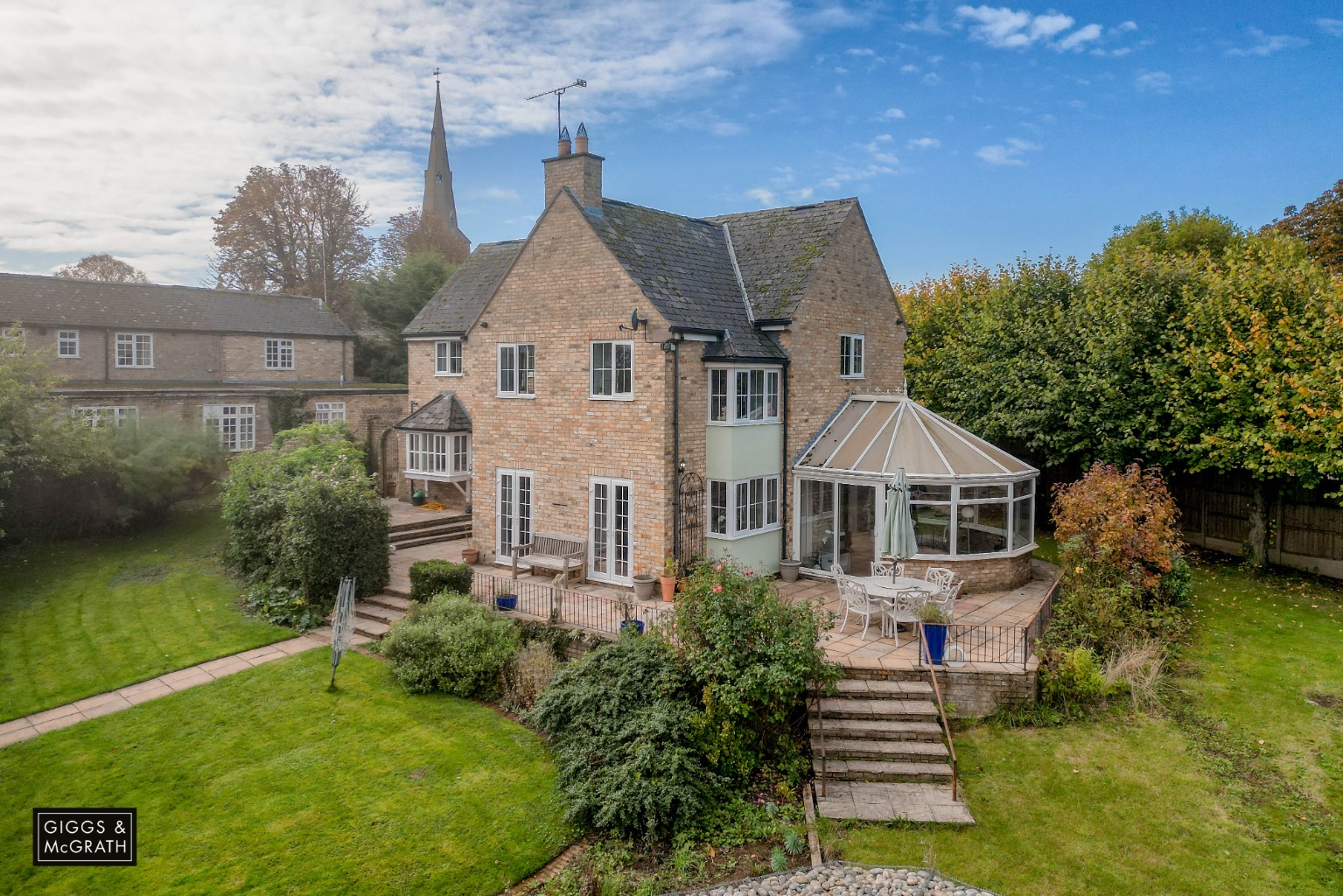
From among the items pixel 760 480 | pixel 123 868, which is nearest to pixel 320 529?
pixel 123 868

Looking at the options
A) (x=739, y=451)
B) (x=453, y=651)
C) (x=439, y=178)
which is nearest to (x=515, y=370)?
(x=739, y=451)

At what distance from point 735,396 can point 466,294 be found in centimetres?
1490

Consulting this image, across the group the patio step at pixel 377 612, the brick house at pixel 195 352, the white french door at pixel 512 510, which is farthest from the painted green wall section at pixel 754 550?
the brick house at pixel 195 352

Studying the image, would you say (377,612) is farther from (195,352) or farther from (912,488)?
(195,352)

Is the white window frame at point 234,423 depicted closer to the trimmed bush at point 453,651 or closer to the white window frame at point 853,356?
the trimmed bush at point 453,651

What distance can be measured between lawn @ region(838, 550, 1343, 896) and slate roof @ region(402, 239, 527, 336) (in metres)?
21.7

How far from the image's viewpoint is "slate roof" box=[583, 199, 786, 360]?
56.3ft

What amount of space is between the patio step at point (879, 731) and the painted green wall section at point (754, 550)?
579cm

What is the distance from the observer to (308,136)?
75.4 ft

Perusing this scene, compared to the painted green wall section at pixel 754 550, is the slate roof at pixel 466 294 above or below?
above

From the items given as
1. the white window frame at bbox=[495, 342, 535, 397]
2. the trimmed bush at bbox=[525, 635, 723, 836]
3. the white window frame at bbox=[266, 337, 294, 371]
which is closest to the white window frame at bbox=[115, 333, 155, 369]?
the white window frame at bbox=[266, 337, 294, 371]

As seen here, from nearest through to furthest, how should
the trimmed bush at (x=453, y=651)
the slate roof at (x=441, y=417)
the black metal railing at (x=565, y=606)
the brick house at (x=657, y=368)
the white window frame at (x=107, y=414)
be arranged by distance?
the trimmed bush at (x=453, y=651) → the black metal railing at (x=565, y=606) → the brick house at (x=657, y=368) → the white window frame at (x=107, y=414) → the slate roof at (x=441, y=417)

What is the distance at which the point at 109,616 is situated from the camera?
17281 mm

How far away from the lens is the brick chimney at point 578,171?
59.0ft
